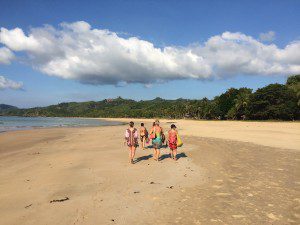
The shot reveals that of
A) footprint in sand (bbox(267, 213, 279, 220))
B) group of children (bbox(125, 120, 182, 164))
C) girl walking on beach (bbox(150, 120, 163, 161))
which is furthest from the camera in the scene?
girl walking on beach (bbox(150, 120, 163, 161))

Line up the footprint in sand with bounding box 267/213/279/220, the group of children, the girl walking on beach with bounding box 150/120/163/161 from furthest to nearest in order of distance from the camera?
the girl walking on beach with bounding box 150/120/163/161, the group of children, the footprint in sand with bounding box 267/213/279/220

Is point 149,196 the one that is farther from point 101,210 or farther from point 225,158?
point 225,158

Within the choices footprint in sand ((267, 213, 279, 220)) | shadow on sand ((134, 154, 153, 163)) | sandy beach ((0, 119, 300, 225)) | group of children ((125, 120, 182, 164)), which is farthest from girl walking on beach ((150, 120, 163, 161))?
footprint in sand ((267, 213, 279, 220))

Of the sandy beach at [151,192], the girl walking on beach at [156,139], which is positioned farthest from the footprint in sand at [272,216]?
the girl walking on beach at [156,139]

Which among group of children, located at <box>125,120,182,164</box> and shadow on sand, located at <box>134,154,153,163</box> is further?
shadow on sand, located at <box>134,154,153,163</box>

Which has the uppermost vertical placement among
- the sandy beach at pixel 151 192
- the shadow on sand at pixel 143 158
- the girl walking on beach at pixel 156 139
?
the girl walking on beach at pixel 156 139

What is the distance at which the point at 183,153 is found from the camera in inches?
662

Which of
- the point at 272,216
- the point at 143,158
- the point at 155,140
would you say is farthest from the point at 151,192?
the point at 143,158

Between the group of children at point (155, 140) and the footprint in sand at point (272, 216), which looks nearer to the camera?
the footprint in sand at point (272, 216)

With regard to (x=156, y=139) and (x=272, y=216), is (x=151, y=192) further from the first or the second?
(x=156, y=139)

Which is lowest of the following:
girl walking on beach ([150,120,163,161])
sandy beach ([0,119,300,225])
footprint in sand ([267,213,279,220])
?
footprint in sand ([267,213,279,220])

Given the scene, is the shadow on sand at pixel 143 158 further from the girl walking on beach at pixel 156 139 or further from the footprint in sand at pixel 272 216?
the footprint in sand at pixel 272 216

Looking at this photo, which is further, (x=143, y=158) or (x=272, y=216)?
(x=143, y=158)

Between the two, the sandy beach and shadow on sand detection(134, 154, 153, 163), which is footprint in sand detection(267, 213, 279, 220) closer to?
the sandy beach
